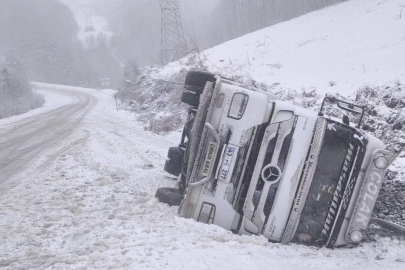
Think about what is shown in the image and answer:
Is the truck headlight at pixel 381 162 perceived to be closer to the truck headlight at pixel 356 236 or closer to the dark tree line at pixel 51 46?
the truck headlight at pixel 356 236

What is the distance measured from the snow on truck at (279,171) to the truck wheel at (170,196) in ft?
1.61

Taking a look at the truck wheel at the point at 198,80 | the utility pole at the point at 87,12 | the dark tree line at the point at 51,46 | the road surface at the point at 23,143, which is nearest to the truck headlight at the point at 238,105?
the truck wheel at the point at 198,80

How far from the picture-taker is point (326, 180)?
3.83 m

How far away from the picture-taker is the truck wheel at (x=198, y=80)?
4684 mm

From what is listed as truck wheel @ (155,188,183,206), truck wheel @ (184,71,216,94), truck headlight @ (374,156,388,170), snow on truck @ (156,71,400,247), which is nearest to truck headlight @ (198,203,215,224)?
snow on truck @ (156,71,400,247)

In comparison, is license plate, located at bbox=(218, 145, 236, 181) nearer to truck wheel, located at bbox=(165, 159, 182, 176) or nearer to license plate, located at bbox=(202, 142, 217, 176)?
license plate, located at bbox=(202, 142, 217, 176)

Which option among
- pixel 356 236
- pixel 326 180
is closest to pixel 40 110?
pixel 326 180

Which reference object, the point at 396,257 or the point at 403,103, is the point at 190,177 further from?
the point at 403,103

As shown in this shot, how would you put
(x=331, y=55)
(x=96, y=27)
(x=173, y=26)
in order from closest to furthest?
1. (x=331, y=55)
2. (x=173, y=26)
3. (x=96, y=27)

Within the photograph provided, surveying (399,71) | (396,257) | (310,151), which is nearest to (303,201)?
(310,151)

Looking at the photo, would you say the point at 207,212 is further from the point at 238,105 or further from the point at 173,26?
the point at 173,26

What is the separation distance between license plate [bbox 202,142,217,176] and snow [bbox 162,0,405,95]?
6.81 meters

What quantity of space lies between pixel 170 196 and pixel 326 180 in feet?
6.49

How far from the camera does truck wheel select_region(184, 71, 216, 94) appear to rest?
184 inches
